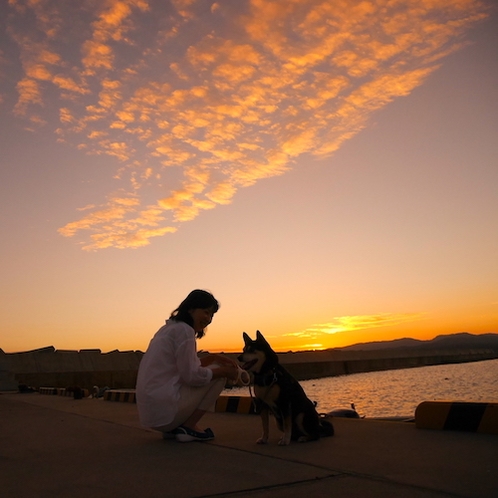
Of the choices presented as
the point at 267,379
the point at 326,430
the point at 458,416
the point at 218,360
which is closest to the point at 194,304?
the point at 218,360

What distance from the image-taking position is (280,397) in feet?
16.1

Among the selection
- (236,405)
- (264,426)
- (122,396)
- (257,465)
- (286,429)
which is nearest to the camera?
(257,465)

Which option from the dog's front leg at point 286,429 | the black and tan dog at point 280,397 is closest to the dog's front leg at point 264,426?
the black and tan dog at point 280,397

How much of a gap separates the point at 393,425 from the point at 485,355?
127m

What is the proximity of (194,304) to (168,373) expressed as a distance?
2.12 feet

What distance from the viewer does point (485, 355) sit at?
121250 millimetres

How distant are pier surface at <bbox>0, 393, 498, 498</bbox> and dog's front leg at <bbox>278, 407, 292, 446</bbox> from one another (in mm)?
106

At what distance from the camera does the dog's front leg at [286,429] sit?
15.7ft

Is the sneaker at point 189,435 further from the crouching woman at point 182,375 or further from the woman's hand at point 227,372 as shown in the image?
the woman's hand at point 227,372

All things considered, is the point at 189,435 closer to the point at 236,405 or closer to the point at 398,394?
the point at 236,405

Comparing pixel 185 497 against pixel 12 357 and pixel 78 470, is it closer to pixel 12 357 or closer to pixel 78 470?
pixel 78 470

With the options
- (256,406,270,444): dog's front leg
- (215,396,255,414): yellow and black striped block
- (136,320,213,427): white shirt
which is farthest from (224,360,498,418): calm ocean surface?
(136,320,213,427): white shirt

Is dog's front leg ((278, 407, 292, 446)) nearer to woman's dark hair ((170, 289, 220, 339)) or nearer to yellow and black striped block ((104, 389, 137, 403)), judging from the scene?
woman's dark hair ((170, 289, 220, 339))

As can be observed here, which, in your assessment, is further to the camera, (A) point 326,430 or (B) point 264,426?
(A) point 326,430
